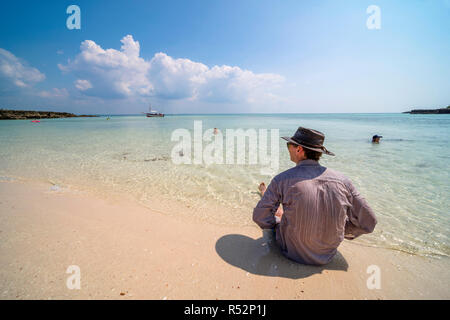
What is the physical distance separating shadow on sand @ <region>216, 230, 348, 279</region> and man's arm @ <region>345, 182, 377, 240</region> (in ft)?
2.42

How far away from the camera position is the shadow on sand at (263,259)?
245cm

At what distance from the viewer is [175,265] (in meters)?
2.53

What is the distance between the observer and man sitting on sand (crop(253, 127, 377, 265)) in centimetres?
215

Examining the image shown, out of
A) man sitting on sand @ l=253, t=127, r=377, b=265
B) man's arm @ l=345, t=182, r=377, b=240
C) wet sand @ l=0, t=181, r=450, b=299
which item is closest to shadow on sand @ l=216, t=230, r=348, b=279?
wet sand @ l=0, t=181, r=450, b=299

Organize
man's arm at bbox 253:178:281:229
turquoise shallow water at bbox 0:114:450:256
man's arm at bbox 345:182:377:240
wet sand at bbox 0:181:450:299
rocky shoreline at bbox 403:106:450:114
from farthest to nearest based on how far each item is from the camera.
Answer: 1. rocky shoreline at bbox 403:106:450:114
2. turquoise shallow water at bbox 0:114:450:256
3. man's arm at bbox 253:178:281:229
4. man's arm at bbox 345:182:377:240
5. wet sand at bbox 0:181:450:299

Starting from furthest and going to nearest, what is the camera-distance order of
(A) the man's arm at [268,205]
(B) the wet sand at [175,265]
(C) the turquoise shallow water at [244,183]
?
1. (C) the turquoise shallow water at [244,183]
2. (A) the man's arm at [268,205]
3. (B) the wet sand at [175,265]

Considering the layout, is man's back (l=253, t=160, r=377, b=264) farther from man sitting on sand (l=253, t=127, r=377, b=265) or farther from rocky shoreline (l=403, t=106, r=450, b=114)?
rocky shoreline (l=403, t=106, r=450, b=114)

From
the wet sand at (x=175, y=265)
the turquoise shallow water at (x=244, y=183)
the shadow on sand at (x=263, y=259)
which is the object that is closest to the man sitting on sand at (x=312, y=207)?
the shadow on sand at (x=263, y=259)

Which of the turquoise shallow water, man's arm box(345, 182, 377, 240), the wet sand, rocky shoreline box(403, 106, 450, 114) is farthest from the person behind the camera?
rocky shoreline box(403, 106, 450, 114)

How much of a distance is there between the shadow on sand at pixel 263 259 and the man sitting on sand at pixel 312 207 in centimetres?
14

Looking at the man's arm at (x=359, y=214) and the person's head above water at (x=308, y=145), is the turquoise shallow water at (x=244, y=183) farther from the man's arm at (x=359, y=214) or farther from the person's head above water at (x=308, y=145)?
the person's head above water at (x=308, y=145)

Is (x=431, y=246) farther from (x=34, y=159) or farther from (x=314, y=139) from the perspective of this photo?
(x=34, y=159)

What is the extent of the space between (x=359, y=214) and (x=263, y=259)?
1.49m

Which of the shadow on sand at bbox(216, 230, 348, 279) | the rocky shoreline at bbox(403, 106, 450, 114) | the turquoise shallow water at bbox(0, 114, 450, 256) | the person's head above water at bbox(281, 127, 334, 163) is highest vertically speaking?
the rocky shoreline at bbox(403, 106, 450, 114)
